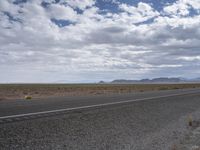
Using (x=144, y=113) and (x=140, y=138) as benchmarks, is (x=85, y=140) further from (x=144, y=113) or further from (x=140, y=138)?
(x=144, y=113)

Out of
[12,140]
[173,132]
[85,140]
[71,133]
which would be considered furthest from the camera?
[173,132]

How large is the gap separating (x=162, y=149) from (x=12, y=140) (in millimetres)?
3905

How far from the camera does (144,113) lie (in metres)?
14.8

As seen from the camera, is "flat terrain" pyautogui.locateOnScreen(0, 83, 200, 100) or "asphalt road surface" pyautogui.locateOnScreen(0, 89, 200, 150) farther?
"flat terrain" pyautogui.locateOnScreen(0, 83, 200, 100)

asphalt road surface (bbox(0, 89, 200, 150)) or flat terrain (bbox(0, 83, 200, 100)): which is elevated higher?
flat terrain (bbox(0, 83, 200, 100))

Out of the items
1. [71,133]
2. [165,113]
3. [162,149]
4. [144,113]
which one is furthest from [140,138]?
[165,113]

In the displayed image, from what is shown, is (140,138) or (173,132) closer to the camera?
(140,138)

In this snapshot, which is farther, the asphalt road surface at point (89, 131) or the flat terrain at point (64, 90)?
the flat terrain at point (64, 90)

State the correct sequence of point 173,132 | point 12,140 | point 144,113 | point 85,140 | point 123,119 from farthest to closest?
point 144,113 < point 123,119 < point 173,132 < point 85,140 < point 12,140

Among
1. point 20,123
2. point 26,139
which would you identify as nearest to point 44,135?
point 26,139

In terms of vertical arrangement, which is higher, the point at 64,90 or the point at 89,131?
the point at 64,90

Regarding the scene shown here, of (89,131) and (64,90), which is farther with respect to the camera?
(64,90)

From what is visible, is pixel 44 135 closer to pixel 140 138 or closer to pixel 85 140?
pixel 85 140

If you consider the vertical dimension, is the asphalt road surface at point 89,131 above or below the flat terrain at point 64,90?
below
